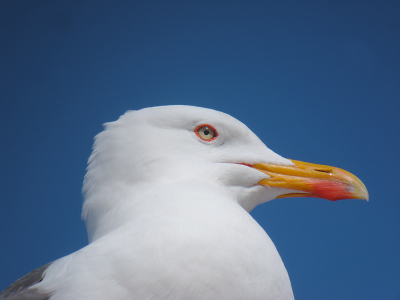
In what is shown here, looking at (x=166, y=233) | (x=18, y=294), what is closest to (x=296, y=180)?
(x=166, y=233)

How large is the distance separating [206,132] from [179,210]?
22.4 inches

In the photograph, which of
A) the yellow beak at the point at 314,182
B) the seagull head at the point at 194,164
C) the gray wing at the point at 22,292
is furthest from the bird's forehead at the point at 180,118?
the gray wing at the point at 22,292

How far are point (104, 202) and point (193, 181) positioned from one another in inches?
16.9

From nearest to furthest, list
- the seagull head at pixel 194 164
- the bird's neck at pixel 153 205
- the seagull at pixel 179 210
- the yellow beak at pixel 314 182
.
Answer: the seagull at pixel 179 210, the bird's neck at pixel 153 205, the seagull head at pixel 194 164, the yellow beak at pixel 314 182

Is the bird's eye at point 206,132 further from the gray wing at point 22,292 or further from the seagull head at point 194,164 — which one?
the gray wing at point 22,292

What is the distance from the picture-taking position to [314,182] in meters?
1.61

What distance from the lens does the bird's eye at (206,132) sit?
1.62 m

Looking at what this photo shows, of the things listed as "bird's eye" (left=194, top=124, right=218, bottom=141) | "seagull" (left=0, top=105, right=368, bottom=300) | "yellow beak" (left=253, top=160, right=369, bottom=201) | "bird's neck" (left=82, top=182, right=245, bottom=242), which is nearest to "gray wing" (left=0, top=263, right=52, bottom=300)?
"seagull" (left=0, top=105, right=368, bottom=300)

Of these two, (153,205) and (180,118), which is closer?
(153,205)

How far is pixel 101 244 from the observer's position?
1.11 m

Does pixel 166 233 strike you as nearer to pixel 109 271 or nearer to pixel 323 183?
pixel 109 271

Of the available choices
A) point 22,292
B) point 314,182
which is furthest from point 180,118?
point 22,292

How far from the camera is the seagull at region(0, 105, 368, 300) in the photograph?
0.98 metres

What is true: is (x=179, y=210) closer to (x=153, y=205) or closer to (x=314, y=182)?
(x=153, y=205)
